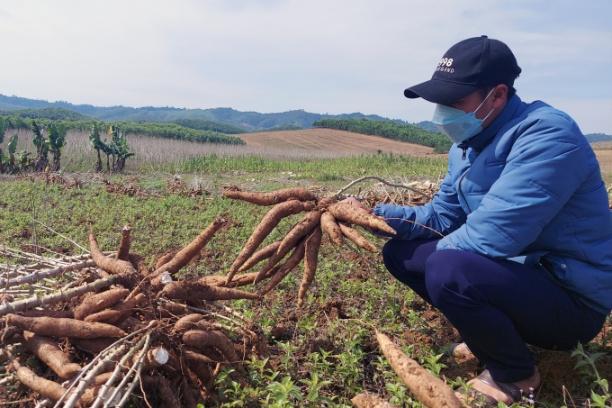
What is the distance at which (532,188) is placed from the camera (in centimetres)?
196

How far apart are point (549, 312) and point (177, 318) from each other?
1.68 metres

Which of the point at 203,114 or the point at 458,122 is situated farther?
the point at 203,114

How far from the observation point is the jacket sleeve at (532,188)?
1.96m

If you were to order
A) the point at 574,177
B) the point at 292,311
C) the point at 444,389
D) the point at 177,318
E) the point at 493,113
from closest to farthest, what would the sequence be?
the point at 444,389 < the point at 574,177 < the point at 493,113 < the point at 177,318 < the point at 292,311

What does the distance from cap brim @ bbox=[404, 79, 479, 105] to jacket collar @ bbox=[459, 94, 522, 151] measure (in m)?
0.18

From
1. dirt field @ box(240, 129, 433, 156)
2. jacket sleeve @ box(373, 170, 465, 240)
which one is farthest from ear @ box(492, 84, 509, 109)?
dirt field @ box(240, 129, 433, 156)

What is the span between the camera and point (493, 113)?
2.28 meters

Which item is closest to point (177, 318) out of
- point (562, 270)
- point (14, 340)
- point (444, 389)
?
point (14, 340)

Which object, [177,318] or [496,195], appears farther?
[177,318]

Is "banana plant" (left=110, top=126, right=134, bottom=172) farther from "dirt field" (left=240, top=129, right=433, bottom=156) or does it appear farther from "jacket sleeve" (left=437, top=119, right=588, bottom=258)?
"dirt field" (left=240, top=129, right=433, bottom=156)

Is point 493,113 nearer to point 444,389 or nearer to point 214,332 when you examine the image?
point 444,389

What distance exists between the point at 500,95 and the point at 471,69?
19 centimetres

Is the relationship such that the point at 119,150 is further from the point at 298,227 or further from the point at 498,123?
the point at 498,123

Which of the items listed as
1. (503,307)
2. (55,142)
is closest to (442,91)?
(503,307)
